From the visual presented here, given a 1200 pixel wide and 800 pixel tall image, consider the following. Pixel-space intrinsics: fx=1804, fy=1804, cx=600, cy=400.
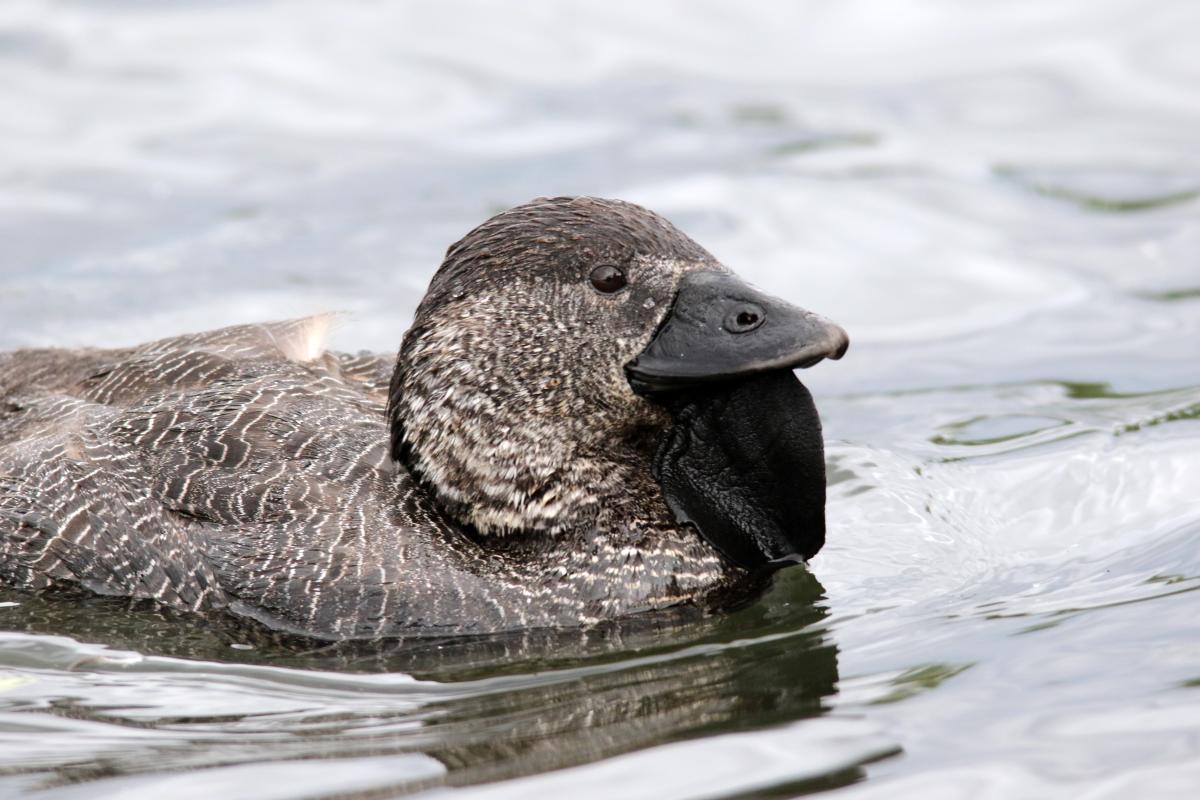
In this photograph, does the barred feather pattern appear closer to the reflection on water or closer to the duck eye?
the reflection on water

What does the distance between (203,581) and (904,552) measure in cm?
388

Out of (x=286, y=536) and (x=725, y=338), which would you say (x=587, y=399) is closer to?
(x=725, y=338)

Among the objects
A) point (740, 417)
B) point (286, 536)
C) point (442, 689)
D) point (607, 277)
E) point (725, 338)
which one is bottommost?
point (442, 689)

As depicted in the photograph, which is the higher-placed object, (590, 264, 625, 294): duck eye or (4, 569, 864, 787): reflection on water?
(590, 264, 625, 294): duck eye

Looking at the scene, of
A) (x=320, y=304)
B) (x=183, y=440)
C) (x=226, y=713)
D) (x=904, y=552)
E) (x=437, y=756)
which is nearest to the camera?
(x=437, y=756)

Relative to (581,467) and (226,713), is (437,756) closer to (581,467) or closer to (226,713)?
(226,713)

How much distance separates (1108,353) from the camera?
535 inches

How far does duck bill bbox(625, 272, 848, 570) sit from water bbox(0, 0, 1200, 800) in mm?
446

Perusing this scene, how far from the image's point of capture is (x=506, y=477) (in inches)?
360

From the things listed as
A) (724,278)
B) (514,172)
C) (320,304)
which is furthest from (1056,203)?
(724,278)

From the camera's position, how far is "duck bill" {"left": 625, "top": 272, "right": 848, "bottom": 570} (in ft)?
28.3

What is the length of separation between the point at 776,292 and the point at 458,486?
6.32 m

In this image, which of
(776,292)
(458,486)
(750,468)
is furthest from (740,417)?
(776,292)

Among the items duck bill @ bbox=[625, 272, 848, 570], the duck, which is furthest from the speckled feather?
duck bill @ bbox=[625, 272, 848, 570]
